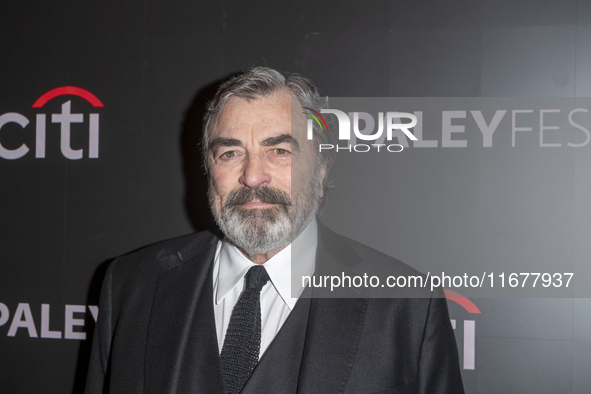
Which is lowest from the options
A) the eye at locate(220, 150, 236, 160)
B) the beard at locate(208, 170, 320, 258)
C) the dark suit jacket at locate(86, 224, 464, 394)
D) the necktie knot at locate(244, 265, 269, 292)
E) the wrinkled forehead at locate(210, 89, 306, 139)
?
the dark suit jacket at locate(86, 224, 464, 394)

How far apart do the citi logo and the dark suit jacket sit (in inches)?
38.5

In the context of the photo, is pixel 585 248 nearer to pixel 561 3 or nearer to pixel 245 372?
pixel 561 3

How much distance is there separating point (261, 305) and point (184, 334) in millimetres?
230

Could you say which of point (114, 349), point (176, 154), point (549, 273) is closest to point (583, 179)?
point (549, 273)

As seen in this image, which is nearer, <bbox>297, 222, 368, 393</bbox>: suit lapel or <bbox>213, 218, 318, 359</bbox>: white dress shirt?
<bbox>297, 222, 368, 393</bbox>: suit lapel

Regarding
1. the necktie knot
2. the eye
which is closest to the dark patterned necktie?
the necktie knot

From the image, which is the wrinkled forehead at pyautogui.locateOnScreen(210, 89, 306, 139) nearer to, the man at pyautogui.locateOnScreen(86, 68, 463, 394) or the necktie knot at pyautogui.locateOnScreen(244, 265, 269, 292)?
the man at pyautogui.locateOnScreen(86, 68, 463, 394)

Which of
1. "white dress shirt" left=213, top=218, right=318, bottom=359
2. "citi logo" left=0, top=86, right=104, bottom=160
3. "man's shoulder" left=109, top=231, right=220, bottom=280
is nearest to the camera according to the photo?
"white dress shirt" left=213, top=218, right=318, bottom=359

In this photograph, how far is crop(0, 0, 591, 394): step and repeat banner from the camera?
1842mm

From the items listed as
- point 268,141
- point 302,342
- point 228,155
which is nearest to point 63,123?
point 228,155

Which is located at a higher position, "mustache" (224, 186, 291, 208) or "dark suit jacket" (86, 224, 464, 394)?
"mustache" (224, 186, 291, 208)

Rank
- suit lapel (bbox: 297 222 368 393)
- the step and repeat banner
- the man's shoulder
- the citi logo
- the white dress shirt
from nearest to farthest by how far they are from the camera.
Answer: suit lapel (bbox: 297 222 368 393) → the white dress shirt → the man's shoulder → the step and repeat banner → the citi logo

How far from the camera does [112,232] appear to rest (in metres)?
2.04

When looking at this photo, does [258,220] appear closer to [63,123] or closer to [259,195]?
[259,195]
